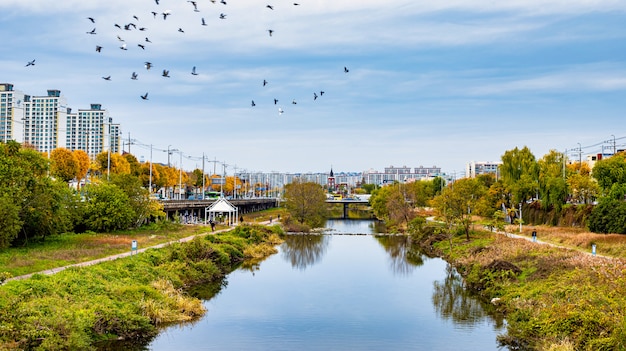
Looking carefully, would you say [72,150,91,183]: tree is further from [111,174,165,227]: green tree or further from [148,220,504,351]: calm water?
[148,220,504,351]: calm water

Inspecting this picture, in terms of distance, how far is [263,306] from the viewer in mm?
31594

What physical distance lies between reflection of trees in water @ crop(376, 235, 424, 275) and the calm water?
24cm

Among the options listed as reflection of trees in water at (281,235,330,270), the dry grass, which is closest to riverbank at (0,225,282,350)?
reflection of trees in water at (281,235,330,270)

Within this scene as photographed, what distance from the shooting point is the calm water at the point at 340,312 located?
24391mm

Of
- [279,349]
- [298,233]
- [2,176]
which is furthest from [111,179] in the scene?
[279,349]

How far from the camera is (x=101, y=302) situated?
24.3 metres

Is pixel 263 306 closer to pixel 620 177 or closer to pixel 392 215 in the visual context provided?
pixel 620 177

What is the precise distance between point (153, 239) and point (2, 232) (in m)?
15.7

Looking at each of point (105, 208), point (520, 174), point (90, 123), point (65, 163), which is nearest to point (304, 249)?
point (105, 208)

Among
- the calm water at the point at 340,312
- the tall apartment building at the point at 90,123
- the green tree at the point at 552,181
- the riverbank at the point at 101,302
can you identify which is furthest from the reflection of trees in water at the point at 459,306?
the tall apartment building at the point at 90,123

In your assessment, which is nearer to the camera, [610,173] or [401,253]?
[610,173]

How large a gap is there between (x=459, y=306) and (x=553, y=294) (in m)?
6.81

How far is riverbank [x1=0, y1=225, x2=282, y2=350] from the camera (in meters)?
19.1

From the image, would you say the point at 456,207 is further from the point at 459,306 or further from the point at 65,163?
the point at 65,163
